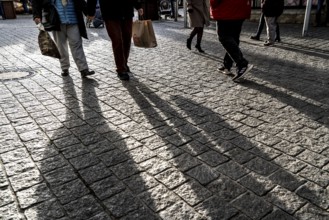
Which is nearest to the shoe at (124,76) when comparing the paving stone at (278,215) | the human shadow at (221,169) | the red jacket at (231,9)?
the human shadow at (221,169)

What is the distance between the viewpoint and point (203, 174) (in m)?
2.56

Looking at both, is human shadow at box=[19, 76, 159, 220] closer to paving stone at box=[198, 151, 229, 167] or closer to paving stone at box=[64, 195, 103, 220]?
paving stone at box=[64, 195, 103, 220]

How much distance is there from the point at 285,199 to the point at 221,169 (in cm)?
58

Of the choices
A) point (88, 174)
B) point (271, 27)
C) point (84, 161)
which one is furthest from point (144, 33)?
point (271, 27)

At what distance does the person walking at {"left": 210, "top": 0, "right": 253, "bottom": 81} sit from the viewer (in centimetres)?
479

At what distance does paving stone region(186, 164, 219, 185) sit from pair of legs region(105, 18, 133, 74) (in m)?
3.17

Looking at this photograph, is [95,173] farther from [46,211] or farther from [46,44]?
[46,44]

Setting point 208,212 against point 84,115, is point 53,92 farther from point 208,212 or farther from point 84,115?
point 208,212

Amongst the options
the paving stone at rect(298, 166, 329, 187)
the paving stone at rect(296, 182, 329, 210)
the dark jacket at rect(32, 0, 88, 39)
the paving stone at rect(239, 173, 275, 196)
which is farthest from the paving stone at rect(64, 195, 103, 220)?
the dark jacket at rect(32, 0, 88, 39)

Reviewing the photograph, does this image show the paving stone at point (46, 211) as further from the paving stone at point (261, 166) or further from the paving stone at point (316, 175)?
the paving stone at point (316, 175)

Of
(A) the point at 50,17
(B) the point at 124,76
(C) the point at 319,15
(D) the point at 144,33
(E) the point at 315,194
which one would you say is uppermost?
(A) the point at 50,17

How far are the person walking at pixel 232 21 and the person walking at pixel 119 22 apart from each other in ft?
4.76

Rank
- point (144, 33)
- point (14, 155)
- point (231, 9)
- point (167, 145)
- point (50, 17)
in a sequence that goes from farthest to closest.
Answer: point (144, 33) → point (50, 17) → point (231, 9) → point (167, 145) → point (14, 155)

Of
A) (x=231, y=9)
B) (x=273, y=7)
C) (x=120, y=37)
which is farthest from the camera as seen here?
(x=273, y=7)
